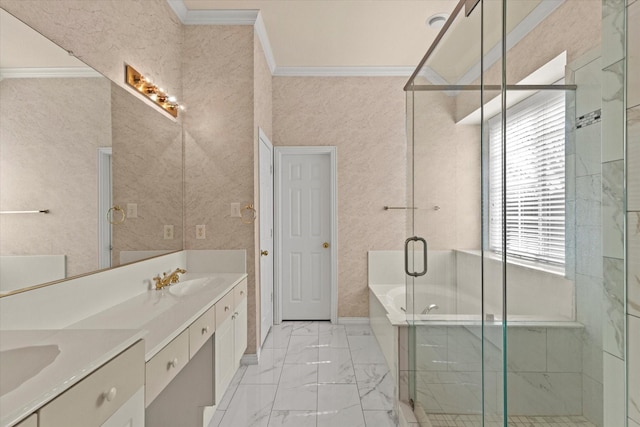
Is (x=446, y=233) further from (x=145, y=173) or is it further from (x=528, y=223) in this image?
(x=145, y=173)

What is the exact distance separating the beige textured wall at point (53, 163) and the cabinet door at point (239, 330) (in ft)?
3.40

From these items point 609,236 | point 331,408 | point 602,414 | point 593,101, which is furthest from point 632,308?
point 331,408

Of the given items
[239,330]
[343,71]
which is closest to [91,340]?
[239,330]

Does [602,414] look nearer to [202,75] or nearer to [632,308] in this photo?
[632,308]

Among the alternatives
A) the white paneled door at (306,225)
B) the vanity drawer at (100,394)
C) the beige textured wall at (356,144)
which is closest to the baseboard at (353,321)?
the beige textured wall at (356,144)

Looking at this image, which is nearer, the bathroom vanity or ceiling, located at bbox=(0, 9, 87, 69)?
the bathroom vanity

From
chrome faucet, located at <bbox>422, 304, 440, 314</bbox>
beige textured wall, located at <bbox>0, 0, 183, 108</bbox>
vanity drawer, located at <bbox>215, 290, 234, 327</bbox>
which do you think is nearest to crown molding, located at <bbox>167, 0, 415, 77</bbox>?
beige textured wall, located at <bbox>0, 0, 183, 108</bbox>

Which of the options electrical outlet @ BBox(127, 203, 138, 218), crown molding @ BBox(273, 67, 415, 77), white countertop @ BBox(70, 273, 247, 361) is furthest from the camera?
crown molding @ BBox(273, 67, 415, 77)

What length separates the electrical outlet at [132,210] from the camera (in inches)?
81.8

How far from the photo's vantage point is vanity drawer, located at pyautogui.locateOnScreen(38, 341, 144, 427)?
74 cm

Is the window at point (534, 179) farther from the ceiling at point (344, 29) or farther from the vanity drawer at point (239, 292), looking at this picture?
the ceiling at point (344, 29)

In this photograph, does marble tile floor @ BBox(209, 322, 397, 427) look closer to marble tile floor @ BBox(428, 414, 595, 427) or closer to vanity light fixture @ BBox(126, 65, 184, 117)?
marble tile floor @ BBox(428, 414, 595, 427)

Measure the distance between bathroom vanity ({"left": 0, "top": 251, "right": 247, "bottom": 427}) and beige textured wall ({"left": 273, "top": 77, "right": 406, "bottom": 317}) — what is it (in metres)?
1.59

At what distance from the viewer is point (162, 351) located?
132 centimetres
